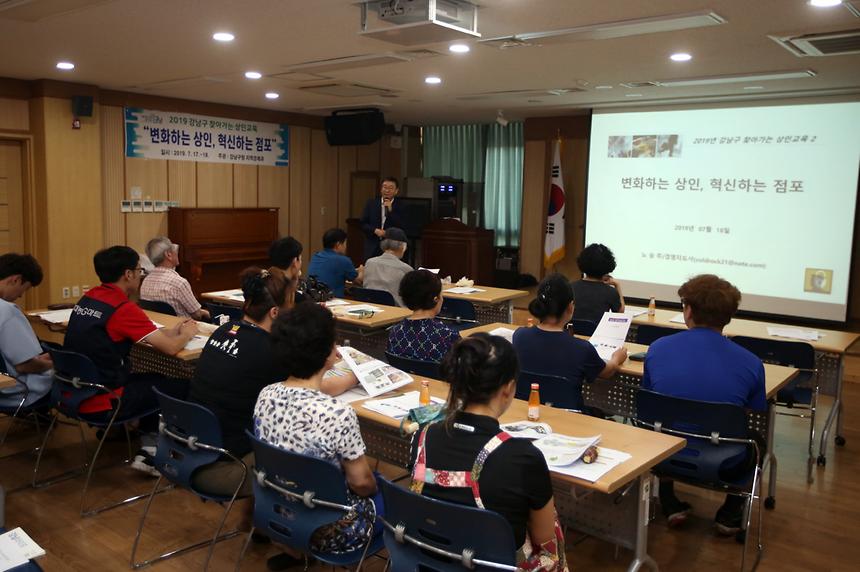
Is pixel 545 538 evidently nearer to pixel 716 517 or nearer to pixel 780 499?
pixel 716 517

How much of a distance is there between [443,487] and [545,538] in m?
0.31

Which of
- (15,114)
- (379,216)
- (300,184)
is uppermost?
(15,114)

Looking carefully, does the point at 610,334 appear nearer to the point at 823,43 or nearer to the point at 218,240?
the point at 823,43

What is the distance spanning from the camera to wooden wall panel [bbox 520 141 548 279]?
10.2m

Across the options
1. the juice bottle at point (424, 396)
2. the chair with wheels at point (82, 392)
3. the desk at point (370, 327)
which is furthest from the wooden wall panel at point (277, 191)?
the juice bottle at point (424, 396)

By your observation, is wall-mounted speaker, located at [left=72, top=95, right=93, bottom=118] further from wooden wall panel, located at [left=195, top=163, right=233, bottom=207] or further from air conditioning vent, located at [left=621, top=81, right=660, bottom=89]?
air conditioning vent, located at [left=621, top=81, right=660, bottom=89]

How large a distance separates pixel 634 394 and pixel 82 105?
6805 mm

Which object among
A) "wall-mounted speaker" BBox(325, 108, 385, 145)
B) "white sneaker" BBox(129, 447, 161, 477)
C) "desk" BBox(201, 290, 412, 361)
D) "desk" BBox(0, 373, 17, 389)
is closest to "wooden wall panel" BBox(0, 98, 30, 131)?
"wall-mounted speaker" BBox(325, 108, 385, 145)

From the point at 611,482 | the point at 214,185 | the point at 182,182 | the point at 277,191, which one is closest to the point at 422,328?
the point at 611,482

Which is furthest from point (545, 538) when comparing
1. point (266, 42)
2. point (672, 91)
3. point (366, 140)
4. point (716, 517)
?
point (366, 140)

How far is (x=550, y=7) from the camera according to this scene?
13.5 feet

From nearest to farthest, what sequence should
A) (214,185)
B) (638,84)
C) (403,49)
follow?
1. (403,49)
2. (638,84)
3. (214,185)

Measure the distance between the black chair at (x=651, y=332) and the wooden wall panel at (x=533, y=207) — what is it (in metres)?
5.46

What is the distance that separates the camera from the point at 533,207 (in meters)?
10.3
